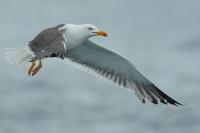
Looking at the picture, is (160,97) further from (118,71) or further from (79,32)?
(79,32)

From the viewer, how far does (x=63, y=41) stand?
28.8ft

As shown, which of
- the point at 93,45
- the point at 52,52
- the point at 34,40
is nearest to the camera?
the point at 52,52

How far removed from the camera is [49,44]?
8758 mm

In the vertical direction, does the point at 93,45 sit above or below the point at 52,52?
above

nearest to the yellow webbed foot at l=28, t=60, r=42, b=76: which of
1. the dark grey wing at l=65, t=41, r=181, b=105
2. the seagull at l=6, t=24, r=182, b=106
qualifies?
the seagull at l=6, t=24, r=182, b=106

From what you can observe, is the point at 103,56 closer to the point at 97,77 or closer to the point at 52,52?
the point at 97,77

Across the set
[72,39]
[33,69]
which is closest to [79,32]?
[72,39]

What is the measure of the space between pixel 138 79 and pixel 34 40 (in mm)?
2123

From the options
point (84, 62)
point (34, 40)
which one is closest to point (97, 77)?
point (84, 62)

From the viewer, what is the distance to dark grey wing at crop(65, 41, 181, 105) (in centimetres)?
1043

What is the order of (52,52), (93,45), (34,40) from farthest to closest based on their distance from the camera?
(93,45), (34,40), (52,52)

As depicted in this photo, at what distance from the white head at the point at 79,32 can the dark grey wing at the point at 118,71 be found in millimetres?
593

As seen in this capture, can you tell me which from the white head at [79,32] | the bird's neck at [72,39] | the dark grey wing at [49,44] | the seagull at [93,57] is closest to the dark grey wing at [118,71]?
the seagull at [93,57]

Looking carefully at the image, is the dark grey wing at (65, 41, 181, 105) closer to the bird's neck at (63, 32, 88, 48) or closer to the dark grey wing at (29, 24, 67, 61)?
the bird's neck at (63, 32, 88, 48)
